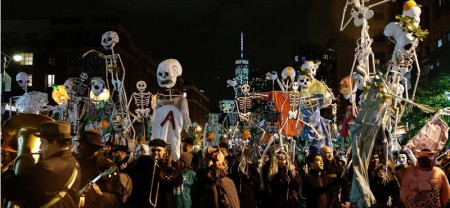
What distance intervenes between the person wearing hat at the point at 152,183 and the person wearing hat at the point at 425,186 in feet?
10.1

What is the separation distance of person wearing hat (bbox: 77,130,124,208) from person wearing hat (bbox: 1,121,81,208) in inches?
15.0

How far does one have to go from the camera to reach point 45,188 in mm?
4727

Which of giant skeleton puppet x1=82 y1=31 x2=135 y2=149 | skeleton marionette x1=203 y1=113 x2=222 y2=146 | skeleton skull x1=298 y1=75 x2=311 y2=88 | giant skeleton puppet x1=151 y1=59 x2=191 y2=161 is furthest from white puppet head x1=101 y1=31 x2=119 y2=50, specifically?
skeleton skull x1=298 y1=75 x2=311 y2=88

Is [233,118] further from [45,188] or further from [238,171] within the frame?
[45,188]

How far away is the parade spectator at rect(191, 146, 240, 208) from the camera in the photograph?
22.7ft

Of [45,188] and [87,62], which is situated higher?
[87,62]

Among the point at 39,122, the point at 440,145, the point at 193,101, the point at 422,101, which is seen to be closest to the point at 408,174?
the point at 440,145

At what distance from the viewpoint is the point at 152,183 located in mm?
7086

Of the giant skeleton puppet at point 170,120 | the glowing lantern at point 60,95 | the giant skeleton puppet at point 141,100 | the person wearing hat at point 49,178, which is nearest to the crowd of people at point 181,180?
the person wearing hat at point 49,178

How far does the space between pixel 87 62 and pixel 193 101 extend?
222ft

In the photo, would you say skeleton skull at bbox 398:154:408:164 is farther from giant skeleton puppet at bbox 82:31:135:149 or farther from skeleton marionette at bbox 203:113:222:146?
giant skeleton puppet at bbox 82:31:135:149

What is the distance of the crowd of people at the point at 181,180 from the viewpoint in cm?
481

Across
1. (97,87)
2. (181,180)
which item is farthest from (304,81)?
(181,180)

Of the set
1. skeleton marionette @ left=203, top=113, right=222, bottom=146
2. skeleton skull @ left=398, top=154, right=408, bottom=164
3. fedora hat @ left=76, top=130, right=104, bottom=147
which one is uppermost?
fedora hat @ left=76, top=130, right=104, bottom=147
